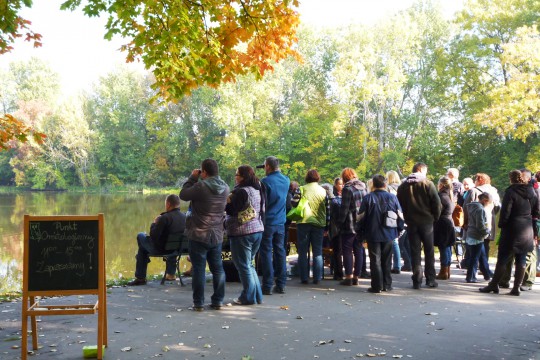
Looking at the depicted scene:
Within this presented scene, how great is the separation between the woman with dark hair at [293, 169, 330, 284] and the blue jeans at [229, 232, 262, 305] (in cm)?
138

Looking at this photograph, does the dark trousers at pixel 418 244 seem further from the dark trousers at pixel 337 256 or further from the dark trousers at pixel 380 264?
the dark trousers at pixel 337 256

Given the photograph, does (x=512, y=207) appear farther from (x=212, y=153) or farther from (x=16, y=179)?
(x=16, y=179)

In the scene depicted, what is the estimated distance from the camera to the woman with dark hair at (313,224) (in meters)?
8.77

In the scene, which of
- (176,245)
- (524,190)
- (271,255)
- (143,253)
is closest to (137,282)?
(143,253)

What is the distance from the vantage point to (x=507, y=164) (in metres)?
33.9

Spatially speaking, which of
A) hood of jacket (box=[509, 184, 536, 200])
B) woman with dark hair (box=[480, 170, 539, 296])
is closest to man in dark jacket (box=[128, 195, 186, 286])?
woman with dark hair (box=[480, 170, 539, 296])

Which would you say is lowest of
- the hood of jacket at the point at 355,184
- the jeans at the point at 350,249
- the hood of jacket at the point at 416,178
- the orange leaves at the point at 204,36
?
the jeans at the point at 350,249

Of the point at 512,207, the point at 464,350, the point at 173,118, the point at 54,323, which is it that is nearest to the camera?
the point at 464,350

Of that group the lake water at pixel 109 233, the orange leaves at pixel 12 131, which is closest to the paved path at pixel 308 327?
the orange leaves at pixel 12 131

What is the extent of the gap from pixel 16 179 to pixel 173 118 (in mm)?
19833

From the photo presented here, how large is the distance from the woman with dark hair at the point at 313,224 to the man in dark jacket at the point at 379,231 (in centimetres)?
63

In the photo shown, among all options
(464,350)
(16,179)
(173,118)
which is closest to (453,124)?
(173,118)

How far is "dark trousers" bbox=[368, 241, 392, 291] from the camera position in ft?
27.3

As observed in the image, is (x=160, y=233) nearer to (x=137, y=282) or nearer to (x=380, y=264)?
(x=137, y=282)
